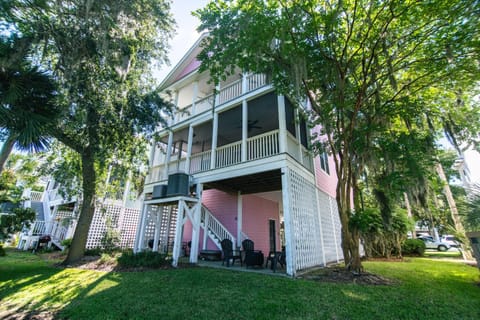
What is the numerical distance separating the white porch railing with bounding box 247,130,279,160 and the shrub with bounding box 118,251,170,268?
457 cm

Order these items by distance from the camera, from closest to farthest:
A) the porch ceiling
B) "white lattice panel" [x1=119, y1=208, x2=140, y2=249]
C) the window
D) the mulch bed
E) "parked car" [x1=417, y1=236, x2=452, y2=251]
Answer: the mulch bed < the porch ceiling < the window < "white lattice panel" [x1=119, y1=208, x2=140, y2=249] < "parked car" [x1=417, y1=236, x2=452, y2=251]

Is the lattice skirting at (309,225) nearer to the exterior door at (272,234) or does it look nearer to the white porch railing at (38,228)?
the exterior door at (272,234)

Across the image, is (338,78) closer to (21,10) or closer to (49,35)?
(49,35)

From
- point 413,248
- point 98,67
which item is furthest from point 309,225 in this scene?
point 413,248

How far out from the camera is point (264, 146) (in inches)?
289

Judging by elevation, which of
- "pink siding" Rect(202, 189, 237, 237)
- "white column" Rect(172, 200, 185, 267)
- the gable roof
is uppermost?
the gable roof

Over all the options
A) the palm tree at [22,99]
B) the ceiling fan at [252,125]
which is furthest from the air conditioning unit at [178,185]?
the ceiling fan at [252,125]

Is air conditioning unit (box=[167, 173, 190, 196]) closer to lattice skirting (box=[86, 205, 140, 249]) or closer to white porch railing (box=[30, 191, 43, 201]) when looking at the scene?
lattice skirting (box=[86, 205, 140, 249])

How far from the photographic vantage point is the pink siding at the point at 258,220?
1073 cm

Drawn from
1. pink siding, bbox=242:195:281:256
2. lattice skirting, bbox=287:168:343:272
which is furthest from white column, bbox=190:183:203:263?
lattice skirting, bbox=287:168:343:272

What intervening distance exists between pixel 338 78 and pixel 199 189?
6.22m

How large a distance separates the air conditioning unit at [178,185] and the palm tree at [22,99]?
3.84 m

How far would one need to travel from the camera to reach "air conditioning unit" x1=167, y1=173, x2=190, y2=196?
25.6 ft

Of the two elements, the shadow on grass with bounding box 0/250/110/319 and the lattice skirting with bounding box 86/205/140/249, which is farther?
the lattice skirting with bounding box 86/205/140/249
